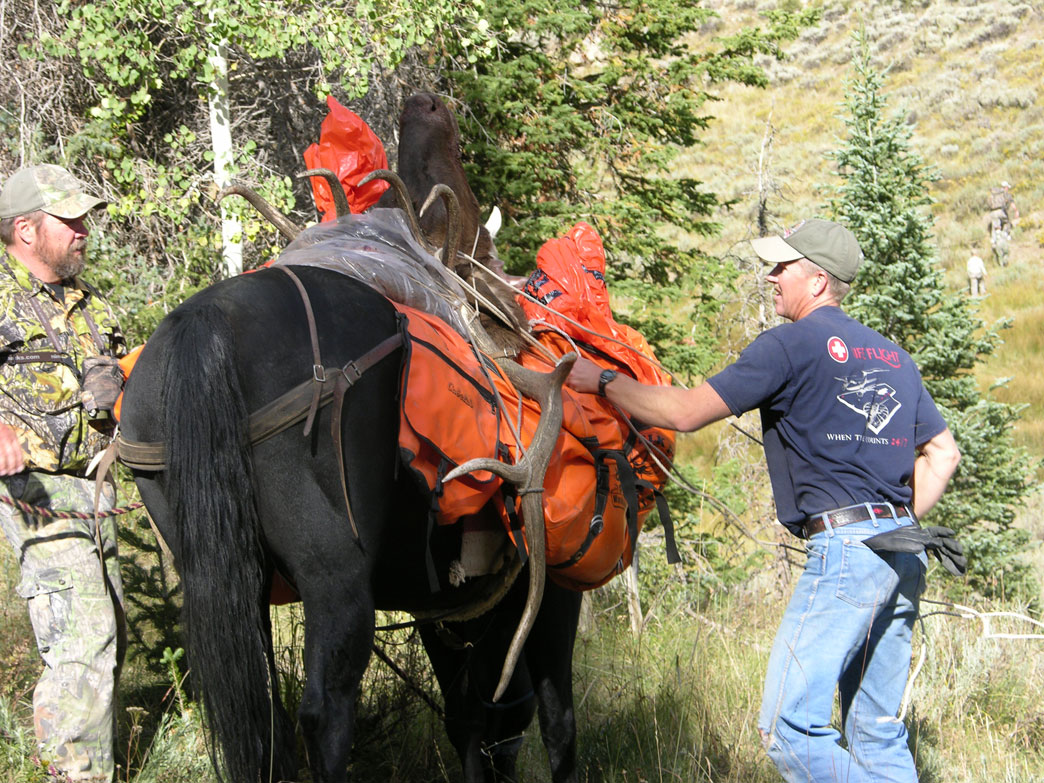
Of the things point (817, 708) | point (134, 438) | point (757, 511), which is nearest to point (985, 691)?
point (817, 708)

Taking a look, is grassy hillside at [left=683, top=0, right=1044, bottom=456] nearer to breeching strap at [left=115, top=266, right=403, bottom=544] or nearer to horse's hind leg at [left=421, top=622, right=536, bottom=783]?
horse's hind leg at [left=421, top=622, right=536, bottom=783]

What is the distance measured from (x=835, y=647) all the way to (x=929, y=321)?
6511mm

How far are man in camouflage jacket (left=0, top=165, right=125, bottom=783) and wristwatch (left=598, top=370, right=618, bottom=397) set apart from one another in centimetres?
158

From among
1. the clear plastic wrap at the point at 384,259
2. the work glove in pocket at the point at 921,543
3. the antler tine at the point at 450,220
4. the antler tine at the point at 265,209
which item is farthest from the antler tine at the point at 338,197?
the work glove in pocket at the point at 921,543

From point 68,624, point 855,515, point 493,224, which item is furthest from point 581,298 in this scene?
point 68,624

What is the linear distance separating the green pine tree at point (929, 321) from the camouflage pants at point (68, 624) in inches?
284

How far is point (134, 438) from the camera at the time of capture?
262cm

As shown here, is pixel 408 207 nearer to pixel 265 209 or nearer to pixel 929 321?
pixel 265 209

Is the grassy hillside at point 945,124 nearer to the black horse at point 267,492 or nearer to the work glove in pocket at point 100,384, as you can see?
the black horse at point 267,492

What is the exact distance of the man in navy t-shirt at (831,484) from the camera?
303cm

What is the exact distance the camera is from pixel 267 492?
2588 mm

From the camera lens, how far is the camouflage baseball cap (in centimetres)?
331

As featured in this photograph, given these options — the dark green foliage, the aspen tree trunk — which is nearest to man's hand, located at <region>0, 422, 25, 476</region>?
the aspen tree trunk

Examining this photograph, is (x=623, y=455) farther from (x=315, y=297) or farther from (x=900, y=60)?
(x=900, y=60)
